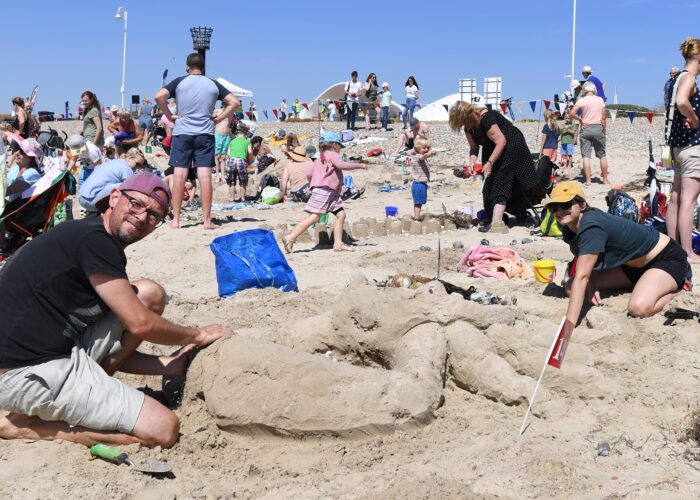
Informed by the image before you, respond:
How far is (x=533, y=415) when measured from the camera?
3.83 m

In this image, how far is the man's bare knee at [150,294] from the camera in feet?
12.9

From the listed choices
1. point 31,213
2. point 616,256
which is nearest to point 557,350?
point 616,256

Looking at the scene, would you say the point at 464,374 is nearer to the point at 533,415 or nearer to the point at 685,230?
the point at 533,415

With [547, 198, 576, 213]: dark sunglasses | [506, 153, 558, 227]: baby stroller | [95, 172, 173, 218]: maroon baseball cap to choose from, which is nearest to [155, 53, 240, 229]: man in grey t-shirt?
[506, 153, 558, 227]: baby stroller

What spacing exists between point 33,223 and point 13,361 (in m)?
5.03

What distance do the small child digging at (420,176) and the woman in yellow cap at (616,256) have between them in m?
4.64

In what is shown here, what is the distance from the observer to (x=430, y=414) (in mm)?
3738

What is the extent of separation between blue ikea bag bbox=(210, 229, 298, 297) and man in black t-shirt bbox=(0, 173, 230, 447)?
2375 millimetres

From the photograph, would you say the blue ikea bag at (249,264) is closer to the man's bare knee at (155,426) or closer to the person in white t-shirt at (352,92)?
the man's bare knee at (155,426)

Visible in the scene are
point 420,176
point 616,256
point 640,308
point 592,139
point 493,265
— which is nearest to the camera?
point 640,308

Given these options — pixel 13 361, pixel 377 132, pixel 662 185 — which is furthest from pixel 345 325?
pixel 377 132

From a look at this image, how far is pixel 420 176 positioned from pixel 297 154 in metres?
4.05

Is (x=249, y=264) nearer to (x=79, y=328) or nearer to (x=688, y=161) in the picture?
(x=79, y=328)

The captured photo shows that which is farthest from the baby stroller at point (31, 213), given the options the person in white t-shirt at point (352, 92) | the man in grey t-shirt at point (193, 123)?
the person in white t-shirt at point (352, 92)
